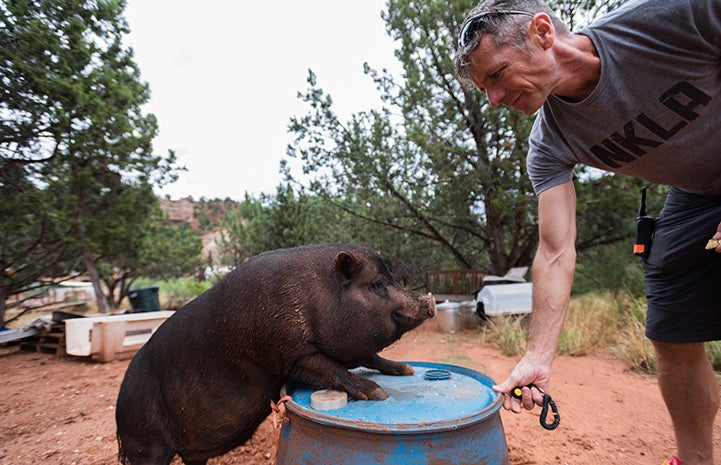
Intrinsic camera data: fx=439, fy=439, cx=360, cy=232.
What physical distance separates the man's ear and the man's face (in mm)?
21

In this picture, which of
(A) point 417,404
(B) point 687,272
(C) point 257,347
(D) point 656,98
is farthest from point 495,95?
(C) point 257,347

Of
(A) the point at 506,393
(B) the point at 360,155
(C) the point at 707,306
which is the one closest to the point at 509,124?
(B) the point at 360,155

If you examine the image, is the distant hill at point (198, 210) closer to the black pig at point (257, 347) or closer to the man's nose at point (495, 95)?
the black pig at point (257, 347)

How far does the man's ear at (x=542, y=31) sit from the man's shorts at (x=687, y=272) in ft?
4.27

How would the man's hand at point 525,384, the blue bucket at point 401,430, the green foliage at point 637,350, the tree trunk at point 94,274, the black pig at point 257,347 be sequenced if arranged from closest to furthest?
the blue bucket at point 401,430
the man's hand at point 525,384
the black pig at point 257,347
the green foliage at point 637,350
the tree trunk at point 94,274

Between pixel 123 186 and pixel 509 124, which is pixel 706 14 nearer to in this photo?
pixel 509 124

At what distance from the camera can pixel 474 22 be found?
1871mm

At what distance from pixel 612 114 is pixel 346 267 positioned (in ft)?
4.63

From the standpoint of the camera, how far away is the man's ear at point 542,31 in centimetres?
179

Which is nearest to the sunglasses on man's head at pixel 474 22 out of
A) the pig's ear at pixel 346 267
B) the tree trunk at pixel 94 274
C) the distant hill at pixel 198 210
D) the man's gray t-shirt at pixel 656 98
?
the man's gray t-shirt at pixel 656 98

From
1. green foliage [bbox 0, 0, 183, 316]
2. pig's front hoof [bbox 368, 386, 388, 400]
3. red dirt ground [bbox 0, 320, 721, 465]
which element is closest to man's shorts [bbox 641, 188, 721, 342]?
red dirt ground [bbox 0, 320, 721, 465]

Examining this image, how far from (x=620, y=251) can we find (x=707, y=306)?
7.02m

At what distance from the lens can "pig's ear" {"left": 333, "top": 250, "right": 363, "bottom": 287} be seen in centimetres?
217

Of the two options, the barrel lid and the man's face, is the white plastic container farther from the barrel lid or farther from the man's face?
the man's face
